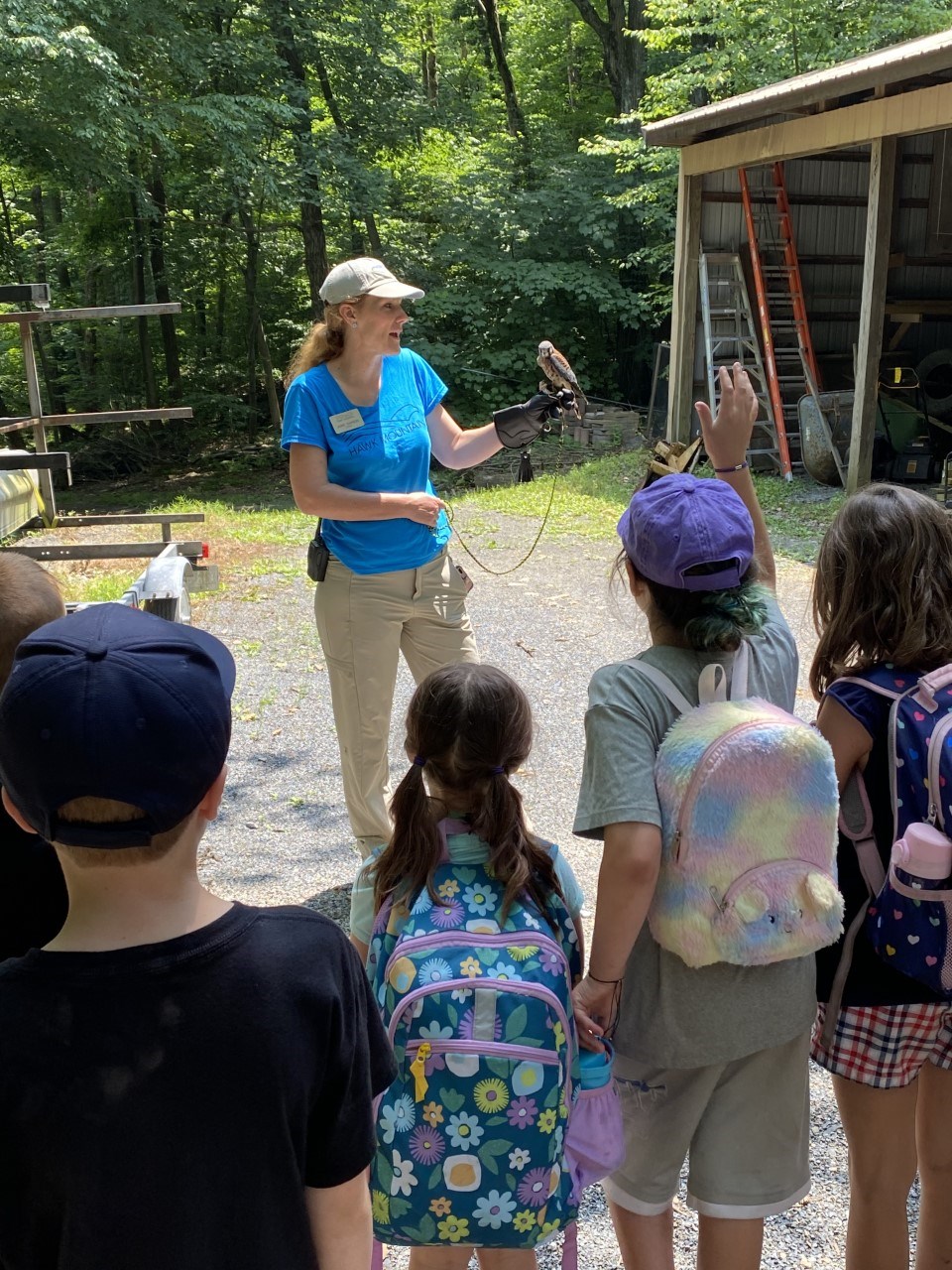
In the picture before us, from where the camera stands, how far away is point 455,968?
5.49ft

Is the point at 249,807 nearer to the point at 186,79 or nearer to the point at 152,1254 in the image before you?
the point at 152,1254

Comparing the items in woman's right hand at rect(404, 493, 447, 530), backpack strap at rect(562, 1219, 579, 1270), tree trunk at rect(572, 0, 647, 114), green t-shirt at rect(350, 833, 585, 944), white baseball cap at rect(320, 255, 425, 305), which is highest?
tree trunk at rect(572, 0, 647, 114)

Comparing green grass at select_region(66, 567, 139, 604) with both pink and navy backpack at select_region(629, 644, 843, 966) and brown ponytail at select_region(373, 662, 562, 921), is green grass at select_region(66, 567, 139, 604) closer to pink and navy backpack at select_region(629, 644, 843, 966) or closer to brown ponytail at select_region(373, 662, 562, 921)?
brown ponytail at select_region(373, 662, 562, 921)

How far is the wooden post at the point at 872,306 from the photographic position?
10.1 metres

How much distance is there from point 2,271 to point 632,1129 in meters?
20.2

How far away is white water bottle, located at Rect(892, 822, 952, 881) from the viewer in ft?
5.57

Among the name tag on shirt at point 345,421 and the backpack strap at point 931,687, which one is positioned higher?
the name tag on shirt at point 345,421

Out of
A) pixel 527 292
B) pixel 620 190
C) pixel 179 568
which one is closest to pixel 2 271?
pixel 527 292

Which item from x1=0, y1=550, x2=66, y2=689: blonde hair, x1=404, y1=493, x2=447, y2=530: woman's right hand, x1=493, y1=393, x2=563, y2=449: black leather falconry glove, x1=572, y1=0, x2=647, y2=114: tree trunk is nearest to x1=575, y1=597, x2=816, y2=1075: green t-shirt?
x1=0, y1=550, x2=66, y2=689: blonde hair

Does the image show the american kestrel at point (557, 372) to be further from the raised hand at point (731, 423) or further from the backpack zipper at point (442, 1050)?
the backpack zipper at point (442, 1050)

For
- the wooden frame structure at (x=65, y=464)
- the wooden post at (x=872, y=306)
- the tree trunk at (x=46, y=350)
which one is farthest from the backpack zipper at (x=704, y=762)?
the tree trunk at (x=46, y=350)

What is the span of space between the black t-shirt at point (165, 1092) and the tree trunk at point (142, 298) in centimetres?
1880

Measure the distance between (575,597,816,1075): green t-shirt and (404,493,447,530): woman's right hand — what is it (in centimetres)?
163

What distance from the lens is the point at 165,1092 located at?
1.07m
